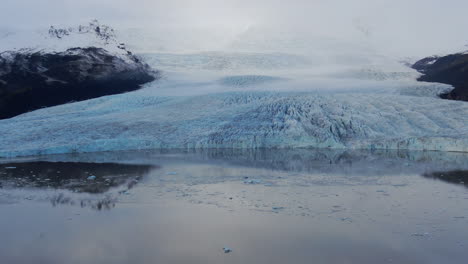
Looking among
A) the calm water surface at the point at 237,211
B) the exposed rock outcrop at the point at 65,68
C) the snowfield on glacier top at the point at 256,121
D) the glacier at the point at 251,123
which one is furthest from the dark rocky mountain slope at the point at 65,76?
the calm water surface at the point at 237,211

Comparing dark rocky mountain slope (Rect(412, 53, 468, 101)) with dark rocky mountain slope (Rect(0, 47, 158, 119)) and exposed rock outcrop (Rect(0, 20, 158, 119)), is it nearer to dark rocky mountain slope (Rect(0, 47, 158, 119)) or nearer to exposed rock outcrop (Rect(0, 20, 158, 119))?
dark rocky mountain slope (Rect(0, 47, 158, 119))

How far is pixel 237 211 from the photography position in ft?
28.2

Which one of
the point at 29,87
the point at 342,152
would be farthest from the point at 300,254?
the point at 29,87

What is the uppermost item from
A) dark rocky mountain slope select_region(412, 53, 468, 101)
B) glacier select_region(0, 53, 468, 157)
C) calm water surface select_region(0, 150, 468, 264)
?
dark rocky mountain slope select_region(412, 53, 468, 101)

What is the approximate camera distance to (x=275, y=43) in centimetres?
4081

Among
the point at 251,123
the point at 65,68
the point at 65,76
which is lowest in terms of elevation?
the point at 251,123

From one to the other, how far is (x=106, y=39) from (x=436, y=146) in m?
27.4

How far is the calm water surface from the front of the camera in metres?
6.39

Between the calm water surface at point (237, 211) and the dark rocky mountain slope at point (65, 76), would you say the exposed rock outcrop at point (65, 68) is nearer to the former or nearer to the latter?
the dark rocky mountain slope at point (65, 76)

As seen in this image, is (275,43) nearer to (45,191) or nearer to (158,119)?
(158,119)

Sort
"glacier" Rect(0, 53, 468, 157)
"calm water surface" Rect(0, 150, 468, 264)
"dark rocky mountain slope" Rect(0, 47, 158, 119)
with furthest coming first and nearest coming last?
"dark rocky mountain slope" Rect(0, 47, 158, 119) → "glacier" Rect(0, 53, 468, 157) → "calm water surface" Rect(0, 150, 468, 264)

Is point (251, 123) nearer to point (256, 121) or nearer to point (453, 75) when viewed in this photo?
point (256, 121)

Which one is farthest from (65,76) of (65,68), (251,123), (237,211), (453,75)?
(237,211)

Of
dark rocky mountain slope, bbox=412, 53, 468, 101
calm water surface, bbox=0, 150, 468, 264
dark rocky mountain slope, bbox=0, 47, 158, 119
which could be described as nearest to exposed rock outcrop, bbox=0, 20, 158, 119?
dark rocky mountain slope, bbox=0, 47, 158, 119
